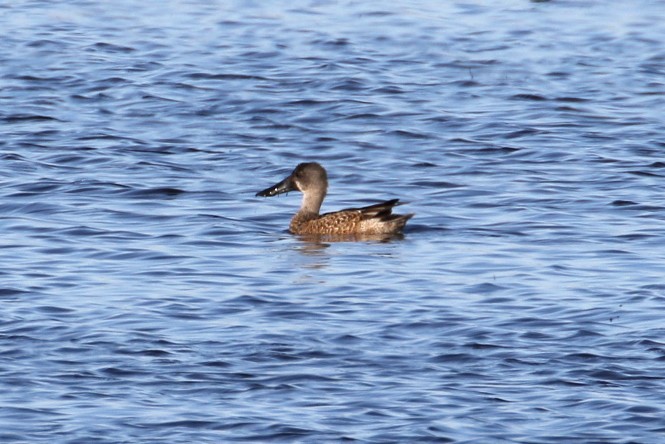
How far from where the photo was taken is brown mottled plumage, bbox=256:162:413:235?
14945 millimetres

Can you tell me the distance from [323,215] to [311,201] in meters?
0.41

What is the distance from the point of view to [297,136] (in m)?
19.3

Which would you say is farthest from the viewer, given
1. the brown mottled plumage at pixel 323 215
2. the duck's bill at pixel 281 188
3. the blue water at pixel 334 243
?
the duck's bill at pixel 281 188

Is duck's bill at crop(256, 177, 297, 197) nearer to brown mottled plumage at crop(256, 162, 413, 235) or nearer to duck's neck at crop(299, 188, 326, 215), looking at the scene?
brown mottled plumage at crop(256, 162, 413, 235)

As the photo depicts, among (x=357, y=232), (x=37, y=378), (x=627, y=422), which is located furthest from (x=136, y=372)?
(x=357, y=232)

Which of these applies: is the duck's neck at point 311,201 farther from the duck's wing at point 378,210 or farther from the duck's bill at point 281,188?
the duck's wing at point 378,210

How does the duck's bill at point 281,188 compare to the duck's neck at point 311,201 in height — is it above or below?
above

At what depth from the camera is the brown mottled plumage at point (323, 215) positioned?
588 inches

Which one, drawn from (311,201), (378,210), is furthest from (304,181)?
(378,210)

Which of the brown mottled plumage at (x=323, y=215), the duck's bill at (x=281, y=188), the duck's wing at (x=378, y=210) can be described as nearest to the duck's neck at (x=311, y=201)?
the brown mottled plumage at (x=323, y=215)

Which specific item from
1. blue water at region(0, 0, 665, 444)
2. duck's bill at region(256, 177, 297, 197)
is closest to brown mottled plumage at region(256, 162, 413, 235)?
duck's bill at region(256, 177, 297, 197)

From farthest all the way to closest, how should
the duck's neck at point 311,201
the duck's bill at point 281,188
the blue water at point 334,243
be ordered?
the duck's bill at point 281,188 < the duck's neck at point 311,201 < the blue water at point 334,243

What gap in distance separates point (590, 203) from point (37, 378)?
296 inches

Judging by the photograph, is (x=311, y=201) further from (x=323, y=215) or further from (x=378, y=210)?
(x=378, y=210)
